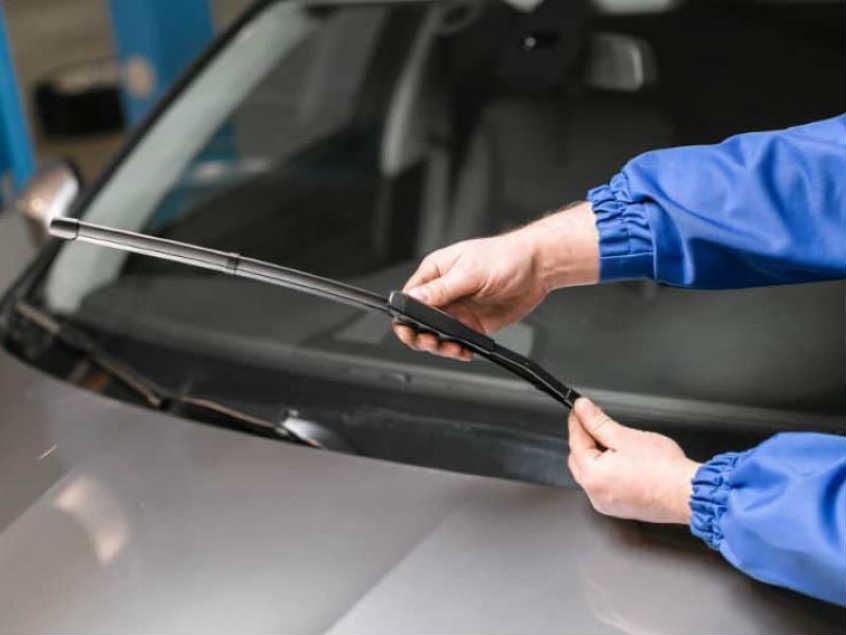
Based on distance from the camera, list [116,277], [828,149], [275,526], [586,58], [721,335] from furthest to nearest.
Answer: [586,58], [116,277], [721,335], [275,526], [828,149]

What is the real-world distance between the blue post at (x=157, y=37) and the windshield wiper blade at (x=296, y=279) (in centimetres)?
246

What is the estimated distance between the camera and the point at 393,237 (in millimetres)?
1713

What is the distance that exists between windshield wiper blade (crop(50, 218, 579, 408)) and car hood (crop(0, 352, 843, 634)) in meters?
0.16

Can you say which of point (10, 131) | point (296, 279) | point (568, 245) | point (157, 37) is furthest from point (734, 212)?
point (157, 37)

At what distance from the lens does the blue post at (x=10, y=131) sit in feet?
9.53

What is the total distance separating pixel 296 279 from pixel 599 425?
0.33 m

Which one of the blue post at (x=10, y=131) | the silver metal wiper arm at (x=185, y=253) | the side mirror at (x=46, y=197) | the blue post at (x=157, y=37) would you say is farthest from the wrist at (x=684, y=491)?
the blue post at (x=157, y=37)

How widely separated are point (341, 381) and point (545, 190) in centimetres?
52

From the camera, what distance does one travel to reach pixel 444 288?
3.43 feet

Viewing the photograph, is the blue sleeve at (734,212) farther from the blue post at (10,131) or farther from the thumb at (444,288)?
the blue post at (10,131)

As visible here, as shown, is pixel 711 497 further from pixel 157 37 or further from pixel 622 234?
pixel 157 37

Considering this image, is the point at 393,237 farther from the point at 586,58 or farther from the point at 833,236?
the point at 833,236

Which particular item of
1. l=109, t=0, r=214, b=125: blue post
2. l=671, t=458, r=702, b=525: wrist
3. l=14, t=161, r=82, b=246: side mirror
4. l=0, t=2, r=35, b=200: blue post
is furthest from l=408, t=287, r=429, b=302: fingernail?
l=109, t=0, r=214, b=125: blue post

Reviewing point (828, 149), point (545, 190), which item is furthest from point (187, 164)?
point (828, 149)
